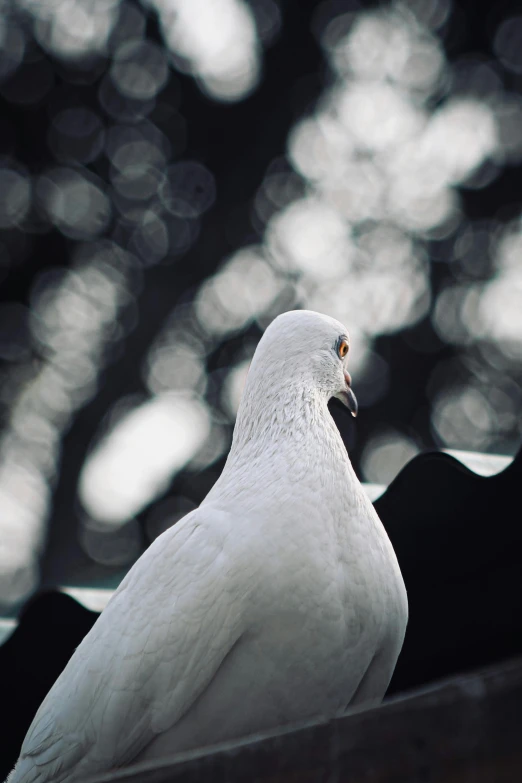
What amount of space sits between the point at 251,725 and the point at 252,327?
8.45 metres

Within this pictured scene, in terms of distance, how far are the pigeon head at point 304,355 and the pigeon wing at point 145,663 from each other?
0.42 metres

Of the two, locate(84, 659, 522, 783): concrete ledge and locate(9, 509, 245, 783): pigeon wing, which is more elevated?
locate(84, 659, 522, 783): concrete ledge

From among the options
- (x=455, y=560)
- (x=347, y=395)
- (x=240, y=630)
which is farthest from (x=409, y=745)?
(x=455, y=560)

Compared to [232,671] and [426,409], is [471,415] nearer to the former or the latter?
[426,409]

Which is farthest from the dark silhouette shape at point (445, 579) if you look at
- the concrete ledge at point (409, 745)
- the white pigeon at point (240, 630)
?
the concrete ledge at point (409, 745)

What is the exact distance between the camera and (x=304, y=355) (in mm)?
2129

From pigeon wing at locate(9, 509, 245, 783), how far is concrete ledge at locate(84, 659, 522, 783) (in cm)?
A: 56

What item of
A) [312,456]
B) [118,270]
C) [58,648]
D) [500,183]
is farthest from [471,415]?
[312,456]

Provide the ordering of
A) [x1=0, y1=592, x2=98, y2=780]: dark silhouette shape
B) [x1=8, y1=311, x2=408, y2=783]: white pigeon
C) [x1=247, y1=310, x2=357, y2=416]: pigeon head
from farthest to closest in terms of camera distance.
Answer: [x1=0, y1=592, x2=98, y2=780]: dark silhouette shape < [x1=247, y1=310, x2=357, y2=416]: pigeon head < [x1=8, y1=311, x2=408, y2=783]: white pigeon

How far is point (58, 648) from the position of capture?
290cm

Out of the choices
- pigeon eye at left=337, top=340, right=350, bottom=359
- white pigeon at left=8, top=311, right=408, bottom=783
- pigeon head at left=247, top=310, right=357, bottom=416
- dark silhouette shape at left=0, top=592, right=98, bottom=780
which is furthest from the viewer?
dark silhouette shape at left=0, top=592, right=98, bottom=780

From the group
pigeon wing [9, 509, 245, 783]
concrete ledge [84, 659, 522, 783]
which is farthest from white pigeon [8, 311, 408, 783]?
concrete ledge [84, 659, 522, 783]

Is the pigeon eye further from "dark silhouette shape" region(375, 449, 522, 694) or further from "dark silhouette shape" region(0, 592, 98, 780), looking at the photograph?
"dark silhouette shape" region(0, 592, 98, 780)

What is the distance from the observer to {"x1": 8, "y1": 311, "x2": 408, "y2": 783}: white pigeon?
167 centimetres
